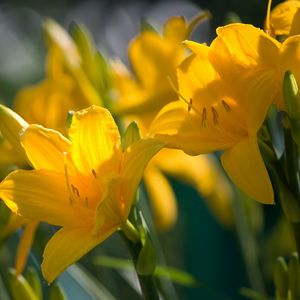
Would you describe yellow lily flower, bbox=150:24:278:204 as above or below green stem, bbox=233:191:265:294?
above

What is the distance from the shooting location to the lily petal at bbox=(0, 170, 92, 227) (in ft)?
2.43

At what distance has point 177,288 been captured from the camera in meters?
1.25

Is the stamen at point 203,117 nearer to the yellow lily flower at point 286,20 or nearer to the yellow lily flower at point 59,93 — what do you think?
the yellow lily flower at point 286,20

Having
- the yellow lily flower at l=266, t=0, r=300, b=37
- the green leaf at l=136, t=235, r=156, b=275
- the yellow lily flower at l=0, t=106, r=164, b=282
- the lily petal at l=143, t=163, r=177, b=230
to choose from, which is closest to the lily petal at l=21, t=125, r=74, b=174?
the yellow lily flower at l=0, t=106, r=164, b=282

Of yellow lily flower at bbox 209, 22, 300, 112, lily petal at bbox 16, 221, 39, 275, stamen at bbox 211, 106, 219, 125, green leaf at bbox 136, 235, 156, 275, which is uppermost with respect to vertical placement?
yellow lily flower at bbox 209, 22, 300, 112

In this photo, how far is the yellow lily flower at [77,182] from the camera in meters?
0.71

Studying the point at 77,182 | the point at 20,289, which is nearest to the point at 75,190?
the point at 77,182

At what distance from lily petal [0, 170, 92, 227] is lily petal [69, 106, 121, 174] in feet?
0.11

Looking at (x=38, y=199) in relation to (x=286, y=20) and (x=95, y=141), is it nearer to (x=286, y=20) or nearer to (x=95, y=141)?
(x=95, y=141)

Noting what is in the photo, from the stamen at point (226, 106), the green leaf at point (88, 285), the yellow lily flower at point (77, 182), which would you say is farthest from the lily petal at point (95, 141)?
the green leaf at point (88, 285)

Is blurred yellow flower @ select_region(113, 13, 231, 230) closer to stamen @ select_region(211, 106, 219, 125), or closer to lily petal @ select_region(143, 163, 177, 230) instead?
lily petal @ select_region(143, 163, 177, 230)

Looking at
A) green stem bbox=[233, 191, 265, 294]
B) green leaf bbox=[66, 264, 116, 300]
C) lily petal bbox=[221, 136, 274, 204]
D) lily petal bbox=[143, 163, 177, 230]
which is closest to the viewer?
lily petal bbox=[221, 136, 274, 204]

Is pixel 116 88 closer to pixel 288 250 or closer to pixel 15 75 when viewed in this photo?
pixel 288 250

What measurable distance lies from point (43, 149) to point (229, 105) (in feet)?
0.56
